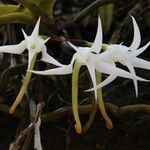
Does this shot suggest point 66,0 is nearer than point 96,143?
No

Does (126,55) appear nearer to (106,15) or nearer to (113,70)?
(113,70)

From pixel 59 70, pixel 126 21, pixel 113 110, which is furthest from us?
pixel 126 21

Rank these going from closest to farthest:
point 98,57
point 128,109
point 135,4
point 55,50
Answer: point 98,57, point 128,109, point 55,50, point 135,4

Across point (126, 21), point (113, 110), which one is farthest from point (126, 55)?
point (126, 21)

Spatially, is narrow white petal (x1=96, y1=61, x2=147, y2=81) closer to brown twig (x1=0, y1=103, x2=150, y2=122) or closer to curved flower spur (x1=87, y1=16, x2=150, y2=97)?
curved flower spur (x1=87, y1=16, x2=150, y2=97)

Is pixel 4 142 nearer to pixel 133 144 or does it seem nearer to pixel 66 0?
pixel 133 144

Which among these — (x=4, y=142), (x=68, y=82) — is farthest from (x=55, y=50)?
(x=4, y=142)

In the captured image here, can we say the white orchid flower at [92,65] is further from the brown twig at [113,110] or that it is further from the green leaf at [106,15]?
the green leaf at [106,15]

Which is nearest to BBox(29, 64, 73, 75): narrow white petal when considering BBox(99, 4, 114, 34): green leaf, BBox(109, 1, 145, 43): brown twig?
BBox(109, 1, 145, 43): brown twig

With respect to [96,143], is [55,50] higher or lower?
higher
